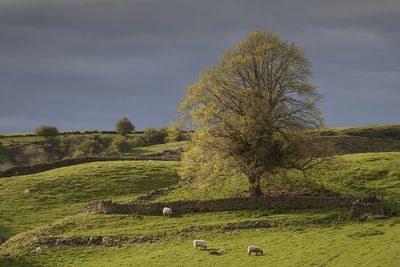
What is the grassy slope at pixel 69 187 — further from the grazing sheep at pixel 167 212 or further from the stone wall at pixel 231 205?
the grazing sheep at pixel 167 212

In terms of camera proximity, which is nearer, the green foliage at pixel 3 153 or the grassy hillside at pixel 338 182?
the grassy hillside at pixel 338 182

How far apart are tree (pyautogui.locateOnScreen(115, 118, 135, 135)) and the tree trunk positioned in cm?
12865

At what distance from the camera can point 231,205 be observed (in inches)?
2093

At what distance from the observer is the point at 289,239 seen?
138ft

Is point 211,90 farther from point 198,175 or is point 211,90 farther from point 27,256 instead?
point 27,256

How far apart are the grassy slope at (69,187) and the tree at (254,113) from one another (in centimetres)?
1370

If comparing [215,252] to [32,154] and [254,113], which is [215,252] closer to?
[254,113]

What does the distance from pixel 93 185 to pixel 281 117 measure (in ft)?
86.0

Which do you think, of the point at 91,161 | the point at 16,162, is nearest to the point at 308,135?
the point at 91,161

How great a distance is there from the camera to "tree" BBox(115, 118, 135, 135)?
183175mm

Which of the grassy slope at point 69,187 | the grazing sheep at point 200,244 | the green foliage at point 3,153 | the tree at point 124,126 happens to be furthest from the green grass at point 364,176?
the tree at point 124,126

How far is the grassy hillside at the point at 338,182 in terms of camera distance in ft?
185

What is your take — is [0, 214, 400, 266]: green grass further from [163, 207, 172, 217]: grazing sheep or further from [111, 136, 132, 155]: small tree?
[111, 136, 132, 155]: small tree

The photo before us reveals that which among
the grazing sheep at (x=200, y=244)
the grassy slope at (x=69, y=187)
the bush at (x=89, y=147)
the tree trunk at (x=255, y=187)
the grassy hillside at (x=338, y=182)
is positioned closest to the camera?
the grazing sheep at (x=200, y=244)
